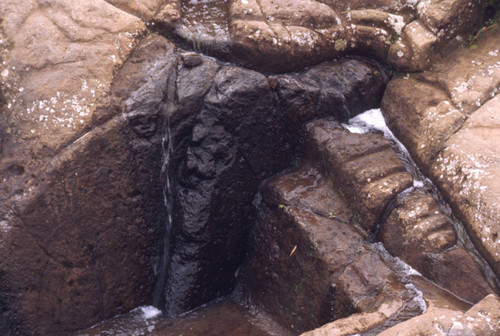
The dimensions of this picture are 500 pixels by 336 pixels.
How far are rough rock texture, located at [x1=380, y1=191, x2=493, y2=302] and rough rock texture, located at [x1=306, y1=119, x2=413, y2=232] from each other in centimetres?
12

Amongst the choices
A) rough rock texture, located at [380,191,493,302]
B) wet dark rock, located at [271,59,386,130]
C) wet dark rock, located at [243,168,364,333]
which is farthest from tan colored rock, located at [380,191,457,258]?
wet dark rock, located at [271,59,386,130]

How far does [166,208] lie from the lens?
3.98 m

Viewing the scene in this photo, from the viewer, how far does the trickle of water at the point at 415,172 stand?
3.28m

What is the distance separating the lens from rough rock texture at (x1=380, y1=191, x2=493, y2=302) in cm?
325

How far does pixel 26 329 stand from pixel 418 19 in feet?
12.5

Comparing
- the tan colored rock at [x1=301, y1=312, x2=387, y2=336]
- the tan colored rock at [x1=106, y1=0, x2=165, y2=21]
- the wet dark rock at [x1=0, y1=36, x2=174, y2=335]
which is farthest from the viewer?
the tan colored rock at [x1=106, y1=0, x2=165, y2=21]

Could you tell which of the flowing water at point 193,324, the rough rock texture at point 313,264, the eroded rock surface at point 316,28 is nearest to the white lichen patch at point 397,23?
the eroded rock surface at point 316,28

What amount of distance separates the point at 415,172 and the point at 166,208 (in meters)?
1.88

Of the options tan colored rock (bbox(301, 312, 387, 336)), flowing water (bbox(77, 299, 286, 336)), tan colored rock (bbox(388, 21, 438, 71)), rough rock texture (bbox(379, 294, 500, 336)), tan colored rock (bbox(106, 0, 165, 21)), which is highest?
tan colored rock (bbox(106, 0, 165, 21))

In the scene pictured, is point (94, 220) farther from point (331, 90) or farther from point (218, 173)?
point (331, 90)

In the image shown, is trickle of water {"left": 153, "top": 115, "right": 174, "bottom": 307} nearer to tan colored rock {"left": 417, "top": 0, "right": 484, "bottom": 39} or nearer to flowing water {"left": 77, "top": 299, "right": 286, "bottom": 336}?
flowing water {"left": 77, "top": 299, "right": 286, "bottom": 336}

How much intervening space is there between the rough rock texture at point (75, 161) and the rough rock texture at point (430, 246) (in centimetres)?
173

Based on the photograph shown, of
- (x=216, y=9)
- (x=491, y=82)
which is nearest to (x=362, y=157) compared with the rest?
(x=491, y=82)

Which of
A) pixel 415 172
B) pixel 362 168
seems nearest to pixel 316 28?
pixel 362 168
